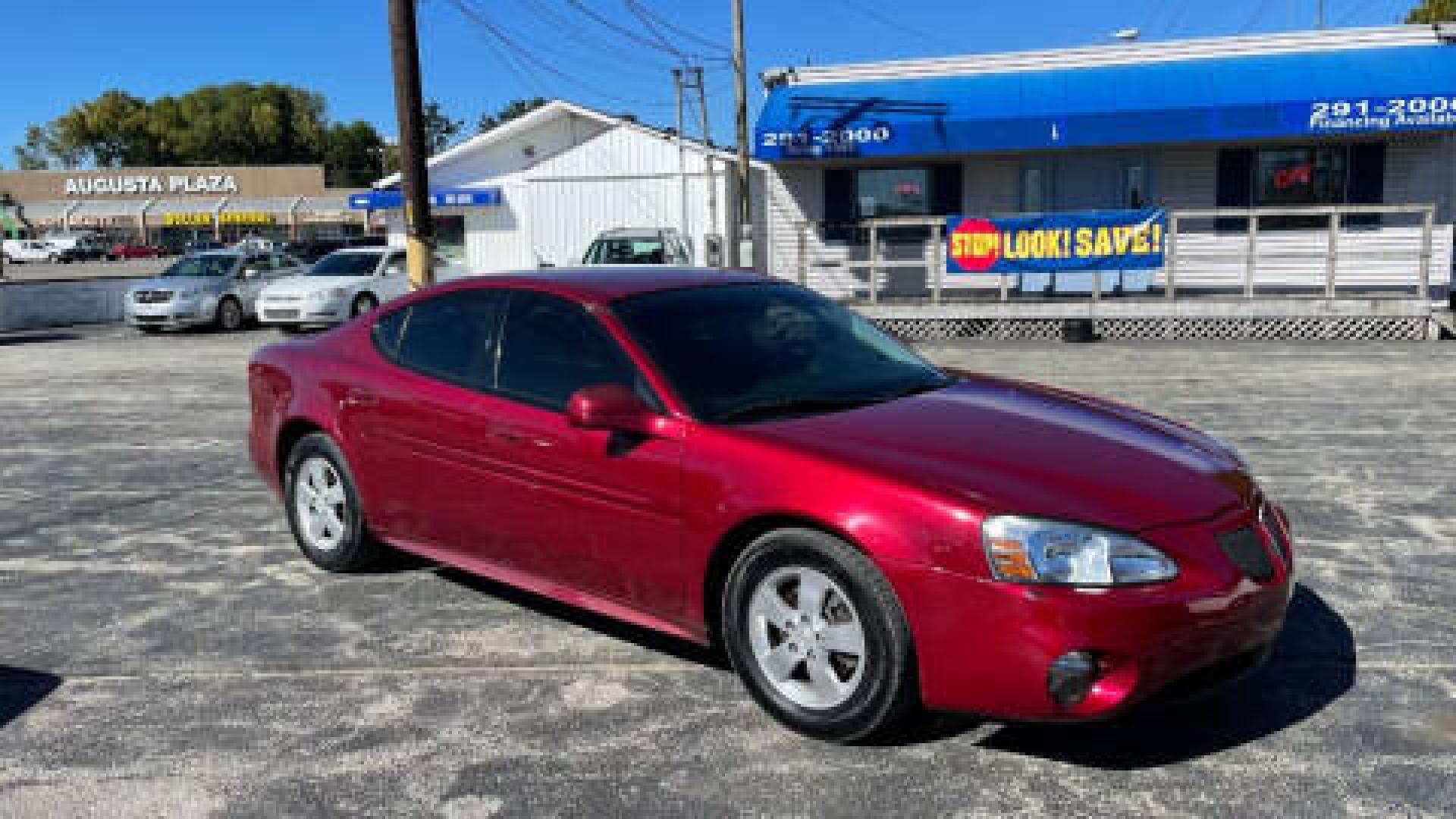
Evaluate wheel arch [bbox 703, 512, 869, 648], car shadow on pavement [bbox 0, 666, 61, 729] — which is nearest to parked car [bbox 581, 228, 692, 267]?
car shadow on pavement [bbox 0, 666, 61, 729]

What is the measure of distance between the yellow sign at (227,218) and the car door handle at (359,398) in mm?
73344

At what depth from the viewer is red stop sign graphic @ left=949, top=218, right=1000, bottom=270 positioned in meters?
16.0

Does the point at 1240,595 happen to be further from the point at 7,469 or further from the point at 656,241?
the point at 656,241

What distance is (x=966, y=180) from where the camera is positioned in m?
18.4

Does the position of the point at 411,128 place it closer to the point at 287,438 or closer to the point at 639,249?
the point at 639,249

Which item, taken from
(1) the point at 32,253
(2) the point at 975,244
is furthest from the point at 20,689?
(1) the point at 32,253

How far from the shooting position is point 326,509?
18.0 ft

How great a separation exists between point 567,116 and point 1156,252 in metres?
21.2

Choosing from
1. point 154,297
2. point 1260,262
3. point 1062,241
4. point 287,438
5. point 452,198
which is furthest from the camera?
point 452,198

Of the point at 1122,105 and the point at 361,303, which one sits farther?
the point at 361,303

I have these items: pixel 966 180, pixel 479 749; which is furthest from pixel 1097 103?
pixel 479 749

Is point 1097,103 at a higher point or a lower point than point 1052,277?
higher

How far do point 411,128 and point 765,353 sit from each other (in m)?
9.82

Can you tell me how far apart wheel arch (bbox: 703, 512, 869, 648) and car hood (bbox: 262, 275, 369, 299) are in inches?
672
